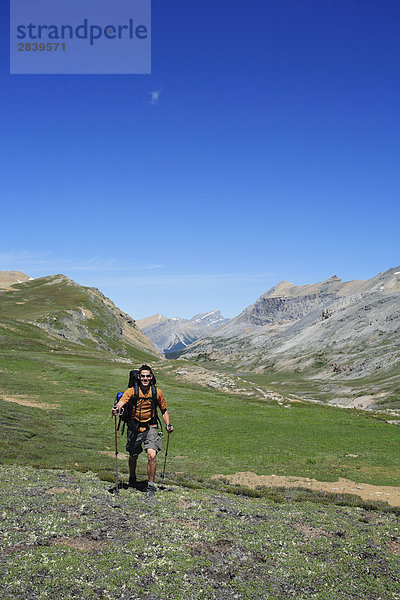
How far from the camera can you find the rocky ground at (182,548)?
37.2 ft

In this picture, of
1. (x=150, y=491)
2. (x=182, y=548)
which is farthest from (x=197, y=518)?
(x=150, y=491)

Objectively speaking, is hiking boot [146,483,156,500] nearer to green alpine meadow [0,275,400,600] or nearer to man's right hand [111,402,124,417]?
green alpine meadow [0,275,400,600]

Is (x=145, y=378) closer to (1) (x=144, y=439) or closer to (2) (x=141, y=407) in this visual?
(2) (x=141, y=407)

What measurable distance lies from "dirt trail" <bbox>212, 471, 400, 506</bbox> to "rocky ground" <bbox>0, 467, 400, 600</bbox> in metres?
6.07

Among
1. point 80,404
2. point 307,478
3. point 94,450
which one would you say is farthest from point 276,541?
point 80,404

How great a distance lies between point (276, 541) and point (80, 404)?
136 feet

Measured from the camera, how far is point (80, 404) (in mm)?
51344

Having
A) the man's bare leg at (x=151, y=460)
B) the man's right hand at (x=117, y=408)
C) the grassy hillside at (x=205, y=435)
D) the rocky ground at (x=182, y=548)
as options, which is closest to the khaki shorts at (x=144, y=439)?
the man's bare leg at (x=151, y=460)

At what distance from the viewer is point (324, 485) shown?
Result: 26.3 m

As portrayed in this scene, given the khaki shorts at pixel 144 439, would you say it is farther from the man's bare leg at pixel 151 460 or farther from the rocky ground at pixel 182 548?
the rocky ground at pixel 182 548

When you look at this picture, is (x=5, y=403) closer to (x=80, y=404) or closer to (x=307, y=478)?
(x=80, y=404)

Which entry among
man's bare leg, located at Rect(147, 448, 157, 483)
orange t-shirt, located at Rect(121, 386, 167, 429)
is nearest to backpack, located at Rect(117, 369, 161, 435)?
orange t-shirt, located at Rect(121, 386, 167, 429)

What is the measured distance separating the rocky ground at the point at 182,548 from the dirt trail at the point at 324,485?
607cm

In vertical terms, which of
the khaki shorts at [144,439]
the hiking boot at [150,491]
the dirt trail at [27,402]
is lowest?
the dirt trail at [27,402]
